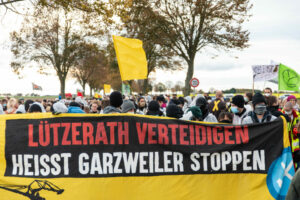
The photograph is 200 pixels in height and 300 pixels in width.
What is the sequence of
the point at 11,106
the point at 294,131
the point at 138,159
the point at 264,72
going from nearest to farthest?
1. the point at 138,159
2. the point at 294,131
3. the point at 11,106
4. the point at 264,72

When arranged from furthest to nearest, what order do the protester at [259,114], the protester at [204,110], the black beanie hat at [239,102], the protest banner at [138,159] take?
the black beanie hat at [239,102]
the protester at [204,110]
the protester at [259,114]
the protest banner at [138,159]

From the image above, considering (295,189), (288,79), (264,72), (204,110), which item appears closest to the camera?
(295,189)

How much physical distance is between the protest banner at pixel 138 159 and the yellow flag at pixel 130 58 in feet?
10.9

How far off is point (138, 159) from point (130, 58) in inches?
158

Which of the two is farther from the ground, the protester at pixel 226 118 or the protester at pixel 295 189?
the protester at pixel 226 118

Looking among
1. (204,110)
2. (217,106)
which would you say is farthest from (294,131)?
(217,106)

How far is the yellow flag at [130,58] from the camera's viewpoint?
7664mm

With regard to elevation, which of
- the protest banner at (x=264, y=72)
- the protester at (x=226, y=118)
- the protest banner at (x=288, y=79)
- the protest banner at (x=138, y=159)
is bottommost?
the protest banner at (x=138, y=159)

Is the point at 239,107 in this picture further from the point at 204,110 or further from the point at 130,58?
the point at 130,58

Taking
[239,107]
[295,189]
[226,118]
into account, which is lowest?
[295,189]

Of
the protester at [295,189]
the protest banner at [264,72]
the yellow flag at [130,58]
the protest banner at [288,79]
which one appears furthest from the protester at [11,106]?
the protest banner at [264,72]

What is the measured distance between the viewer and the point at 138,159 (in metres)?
4.43

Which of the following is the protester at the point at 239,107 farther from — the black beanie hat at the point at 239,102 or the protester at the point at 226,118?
the protester at the point at 226,118

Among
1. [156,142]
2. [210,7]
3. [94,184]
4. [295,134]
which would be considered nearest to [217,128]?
[156,142]
